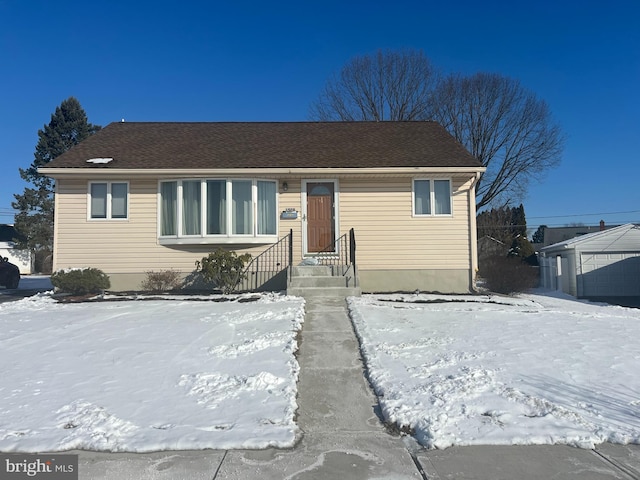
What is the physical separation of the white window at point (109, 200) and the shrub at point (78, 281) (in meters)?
1.78

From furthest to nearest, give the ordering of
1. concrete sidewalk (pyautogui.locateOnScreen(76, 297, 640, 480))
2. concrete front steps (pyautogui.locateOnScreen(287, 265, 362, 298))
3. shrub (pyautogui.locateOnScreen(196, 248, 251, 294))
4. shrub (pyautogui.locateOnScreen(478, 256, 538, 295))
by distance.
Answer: shrub (pyautogui.locateOnScreen(478, 256, 538, 295)), shrub (pyautogui.locateOnScreen(196, 248, 251, 294)), concrete front steps (pyautogui.locateOnScreen(287, 265, 362, 298)), concrete sidewalk (pyautogui.locateOnScreen(76, 297, 640, 480))

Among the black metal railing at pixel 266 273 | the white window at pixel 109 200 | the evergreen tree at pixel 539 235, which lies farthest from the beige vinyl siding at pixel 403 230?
the evergreen tree at pixel 539 235

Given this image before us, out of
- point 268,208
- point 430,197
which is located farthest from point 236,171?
point 430,197

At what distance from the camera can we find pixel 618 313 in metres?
10.1

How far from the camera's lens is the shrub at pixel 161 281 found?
11.9 m

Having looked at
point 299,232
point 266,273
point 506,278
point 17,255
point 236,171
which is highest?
point 236,171

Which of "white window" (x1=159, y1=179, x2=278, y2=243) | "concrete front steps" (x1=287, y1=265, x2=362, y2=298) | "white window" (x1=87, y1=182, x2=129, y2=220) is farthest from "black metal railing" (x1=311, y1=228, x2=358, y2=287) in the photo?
"white window" (x1=87, y1=182, x2=129, y2=220)

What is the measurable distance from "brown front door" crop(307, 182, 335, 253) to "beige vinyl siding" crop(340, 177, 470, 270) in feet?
1.17

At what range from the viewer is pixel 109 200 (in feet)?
40.8

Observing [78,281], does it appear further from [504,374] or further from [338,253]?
[504,374]

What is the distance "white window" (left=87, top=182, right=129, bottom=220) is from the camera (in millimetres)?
12438

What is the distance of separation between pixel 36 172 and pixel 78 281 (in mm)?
29893

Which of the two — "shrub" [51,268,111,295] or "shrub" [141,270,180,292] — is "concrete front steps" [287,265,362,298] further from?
"shrub" [51,268,111,295]

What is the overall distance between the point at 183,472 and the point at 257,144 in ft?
38.5
